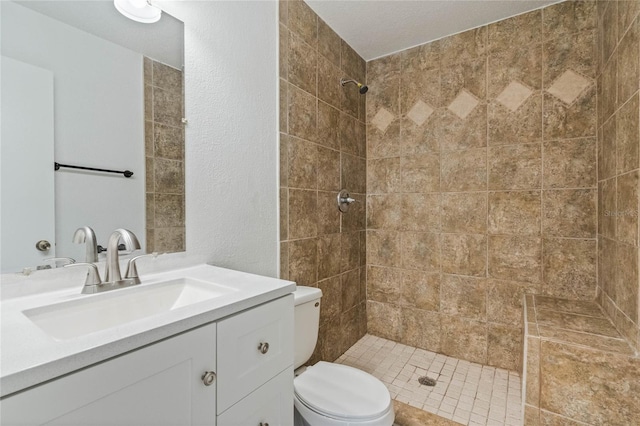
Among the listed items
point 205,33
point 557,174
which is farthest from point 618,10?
point 205,33

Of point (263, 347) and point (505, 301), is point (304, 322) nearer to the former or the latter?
point (263, 347)

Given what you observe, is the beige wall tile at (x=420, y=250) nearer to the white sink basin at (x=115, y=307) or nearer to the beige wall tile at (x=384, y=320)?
the beige wall tile at (x=384, y=320)

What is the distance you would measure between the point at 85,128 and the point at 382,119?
196 centimetres

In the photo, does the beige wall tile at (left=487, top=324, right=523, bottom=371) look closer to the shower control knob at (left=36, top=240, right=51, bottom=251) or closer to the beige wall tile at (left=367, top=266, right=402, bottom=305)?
the beige wall tile at (left=367, top=266, right=402, bottom=305)

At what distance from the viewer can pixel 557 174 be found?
5.92ft

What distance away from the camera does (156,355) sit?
2.09 ft

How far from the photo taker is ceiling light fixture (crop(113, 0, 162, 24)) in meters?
1.08

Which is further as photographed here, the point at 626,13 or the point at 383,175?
the point at 383,175

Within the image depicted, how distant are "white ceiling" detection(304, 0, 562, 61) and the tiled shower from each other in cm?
7

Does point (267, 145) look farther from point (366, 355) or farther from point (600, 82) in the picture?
point (600, 82)

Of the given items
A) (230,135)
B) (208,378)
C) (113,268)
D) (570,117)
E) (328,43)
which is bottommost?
(208,378)

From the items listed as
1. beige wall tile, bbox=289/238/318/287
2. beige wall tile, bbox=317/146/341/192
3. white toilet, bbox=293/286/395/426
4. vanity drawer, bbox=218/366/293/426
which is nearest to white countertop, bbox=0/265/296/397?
vanity drawer, bbox=218/366/293/426

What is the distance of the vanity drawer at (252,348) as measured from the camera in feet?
2.56

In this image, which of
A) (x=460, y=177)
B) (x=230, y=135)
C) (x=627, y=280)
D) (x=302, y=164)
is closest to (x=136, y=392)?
(x=230, y=135)
